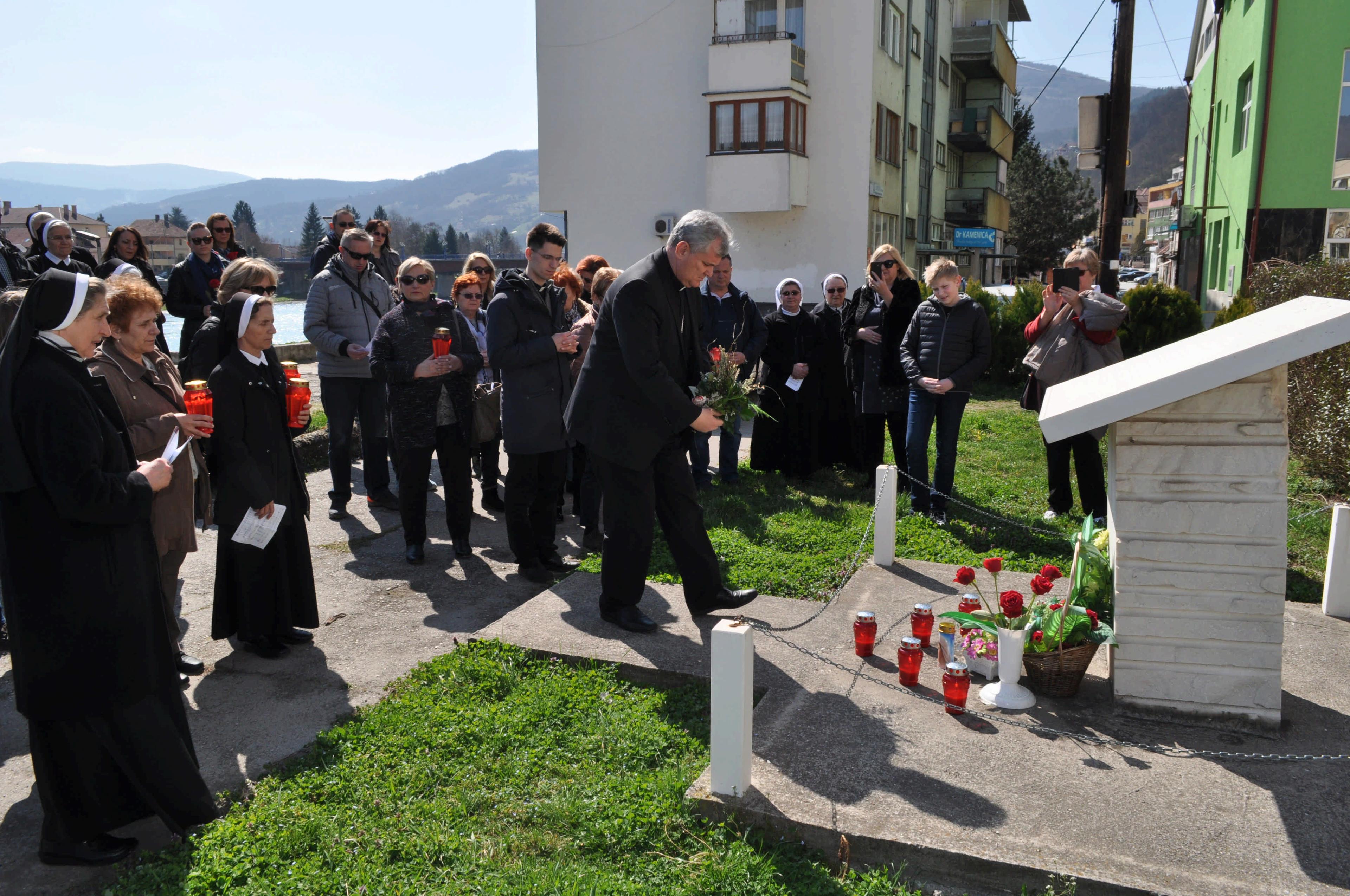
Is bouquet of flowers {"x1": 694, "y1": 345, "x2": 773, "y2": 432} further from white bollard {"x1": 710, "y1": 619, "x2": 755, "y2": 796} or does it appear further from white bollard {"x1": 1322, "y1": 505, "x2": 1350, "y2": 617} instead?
white bollard {"x1": 1322, "y1": 505, "x2": 1350, "y2": 617}

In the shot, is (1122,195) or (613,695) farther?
(1122,195)

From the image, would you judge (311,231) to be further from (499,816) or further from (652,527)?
(499,816)

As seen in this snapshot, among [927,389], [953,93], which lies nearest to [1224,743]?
[927,389]

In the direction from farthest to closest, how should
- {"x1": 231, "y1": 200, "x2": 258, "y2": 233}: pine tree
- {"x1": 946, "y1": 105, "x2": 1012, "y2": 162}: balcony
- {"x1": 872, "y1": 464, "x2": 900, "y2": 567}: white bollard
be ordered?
{"x1": 231, "y1": 200, "x2": 258, "y2": 233}: pine tree, {"x1": 946, "y1": 105, "x2": 1012, "y2": 162}: balcony, {"x1": 872, "y1": 464, "x2": 900, "y2": 567}: white bollard

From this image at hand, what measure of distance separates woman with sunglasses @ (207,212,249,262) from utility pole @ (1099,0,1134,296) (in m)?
10.0

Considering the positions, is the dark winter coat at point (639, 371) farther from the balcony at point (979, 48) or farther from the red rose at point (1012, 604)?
the balcony at point (979, 48)

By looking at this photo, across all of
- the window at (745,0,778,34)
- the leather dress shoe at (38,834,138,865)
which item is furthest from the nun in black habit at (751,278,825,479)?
the window at (745,0,778,34)

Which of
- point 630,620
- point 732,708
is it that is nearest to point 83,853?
point 732,708

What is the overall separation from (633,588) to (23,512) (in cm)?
289

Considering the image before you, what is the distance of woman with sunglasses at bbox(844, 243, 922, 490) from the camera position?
8.53 metres

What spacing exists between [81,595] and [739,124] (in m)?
25.7

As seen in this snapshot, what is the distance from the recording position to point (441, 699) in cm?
469

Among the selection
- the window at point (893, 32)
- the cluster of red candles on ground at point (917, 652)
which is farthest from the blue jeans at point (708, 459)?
the window at point (893, 32)

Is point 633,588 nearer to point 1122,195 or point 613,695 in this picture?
point 613,695
